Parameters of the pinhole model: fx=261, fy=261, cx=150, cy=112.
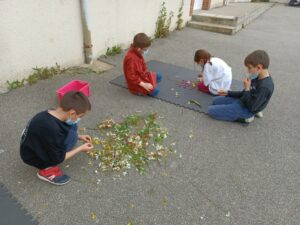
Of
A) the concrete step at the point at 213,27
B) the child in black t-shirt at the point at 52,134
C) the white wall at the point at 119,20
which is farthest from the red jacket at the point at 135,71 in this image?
the concrete step at the point at 213,27

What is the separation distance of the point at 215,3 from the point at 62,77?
8.42 m

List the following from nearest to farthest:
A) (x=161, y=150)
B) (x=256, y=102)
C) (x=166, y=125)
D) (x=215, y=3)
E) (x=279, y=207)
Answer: (x=279, y=207)
(x=161, y=150)
(x=256, y=102)
(x=166, y=125)
(x=215, y=3)

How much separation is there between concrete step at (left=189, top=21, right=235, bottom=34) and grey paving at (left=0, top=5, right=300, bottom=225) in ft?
13.7

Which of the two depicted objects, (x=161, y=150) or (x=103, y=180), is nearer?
(x=103, y=180)

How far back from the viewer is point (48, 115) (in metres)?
2.23

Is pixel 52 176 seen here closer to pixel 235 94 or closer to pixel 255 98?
pixel 255 98

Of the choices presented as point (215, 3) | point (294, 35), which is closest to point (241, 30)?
point (294, 35)

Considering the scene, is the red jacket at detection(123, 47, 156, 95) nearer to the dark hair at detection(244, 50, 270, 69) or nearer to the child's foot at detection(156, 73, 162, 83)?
the child's foot at detection(156, 73, 162, 83)

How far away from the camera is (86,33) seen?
4863mm

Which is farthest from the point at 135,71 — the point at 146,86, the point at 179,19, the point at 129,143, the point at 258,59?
the point at 179,19

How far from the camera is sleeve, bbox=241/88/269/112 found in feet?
10.6

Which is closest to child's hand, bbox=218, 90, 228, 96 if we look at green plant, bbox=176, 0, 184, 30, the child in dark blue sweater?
the child in dark blue sweater

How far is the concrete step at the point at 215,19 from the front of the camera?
821 cm

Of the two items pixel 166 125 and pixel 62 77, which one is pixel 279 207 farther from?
pixel 62 77
